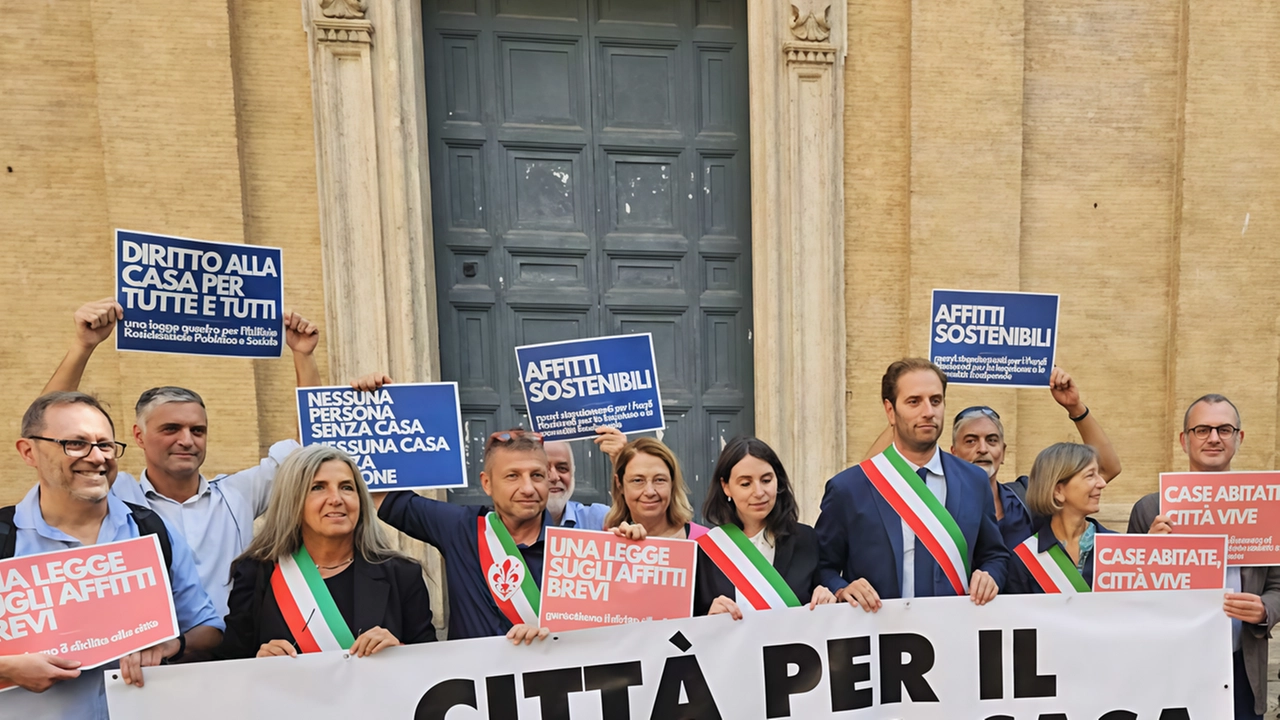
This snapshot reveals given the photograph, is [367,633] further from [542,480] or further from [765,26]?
[765,26]

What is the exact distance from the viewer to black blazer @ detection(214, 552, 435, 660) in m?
3.25

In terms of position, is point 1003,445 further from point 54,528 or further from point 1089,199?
point 54,528

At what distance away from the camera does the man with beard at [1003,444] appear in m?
4.23

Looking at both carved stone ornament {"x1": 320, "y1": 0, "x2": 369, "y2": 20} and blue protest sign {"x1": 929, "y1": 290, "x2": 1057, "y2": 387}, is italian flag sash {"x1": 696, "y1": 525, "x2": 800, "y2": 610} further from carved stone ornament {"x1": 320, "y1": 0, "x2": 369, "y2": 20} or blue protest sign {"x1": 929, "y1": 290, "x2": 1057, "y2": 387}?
carved stone ornament {"x1": 320, "y1": 0, "x2": 369, "y2": 20}

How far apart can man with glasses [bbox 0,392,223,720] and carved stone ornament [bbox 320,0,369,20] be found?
4.25 metres

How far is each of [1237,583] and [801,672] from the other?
2.03 meters

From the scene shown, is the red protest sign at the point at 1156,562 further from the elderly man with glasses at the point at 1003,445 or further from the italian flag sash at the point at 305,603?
the italian flag sash at the point at 305,603

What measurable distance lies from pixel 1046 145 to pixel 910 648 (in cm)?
513

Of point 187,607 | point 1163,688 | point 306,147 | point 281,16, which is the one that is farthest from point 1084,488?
point 281,16

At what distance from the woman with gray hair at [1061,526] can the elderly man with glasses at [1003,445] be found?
175 mm

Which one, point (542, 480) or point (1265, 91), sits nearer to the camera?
point (542, 480)

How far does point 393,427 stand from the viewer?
4227mm

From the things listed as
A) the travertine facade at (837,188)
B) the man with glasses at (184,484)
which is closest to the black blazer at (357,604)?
the man with glasses at (184,484)

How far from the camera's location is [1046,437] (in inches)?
298
